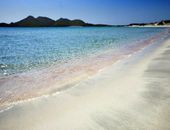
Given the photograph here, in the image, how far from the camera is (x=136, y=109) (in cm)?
593

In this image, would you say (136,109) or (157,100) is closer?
(136,109)

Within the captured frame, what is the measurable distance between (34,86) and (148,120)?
565 centimetres

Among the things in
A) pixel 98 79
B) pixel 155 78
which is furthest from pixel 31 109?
pixel 155 78

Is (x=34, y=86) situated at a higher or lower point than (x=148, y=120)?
lower

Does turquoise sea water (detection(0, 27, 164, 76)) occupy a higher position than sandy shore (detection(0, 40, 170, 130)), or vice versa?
sandy shore (detection(0, 40, 170, 130))

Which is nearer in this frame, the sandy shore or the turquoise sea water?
the sandy shore

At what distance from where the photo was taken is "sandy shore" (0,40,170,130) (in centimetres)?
509

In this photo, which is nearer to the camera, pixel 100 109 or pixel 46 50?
pixel 100 109

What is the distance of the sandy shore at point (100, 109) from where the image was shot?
509 cm

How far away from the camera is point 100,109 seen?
606cm

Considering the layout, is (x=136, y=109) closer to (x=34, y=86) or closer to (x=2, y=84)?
(x=34, y=86)

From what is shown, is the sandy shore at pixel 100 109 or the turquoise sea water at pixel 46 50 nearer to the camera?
the sandy shore at pixel 100 109

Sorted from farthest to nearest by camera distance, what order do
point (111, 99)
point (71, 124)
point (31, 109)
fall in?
point (111, 99), point (31, 109), point (71, 124)

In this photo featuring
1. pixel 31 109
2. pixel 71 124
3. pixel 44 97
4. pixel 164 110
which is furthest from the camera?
pixel 44 97
